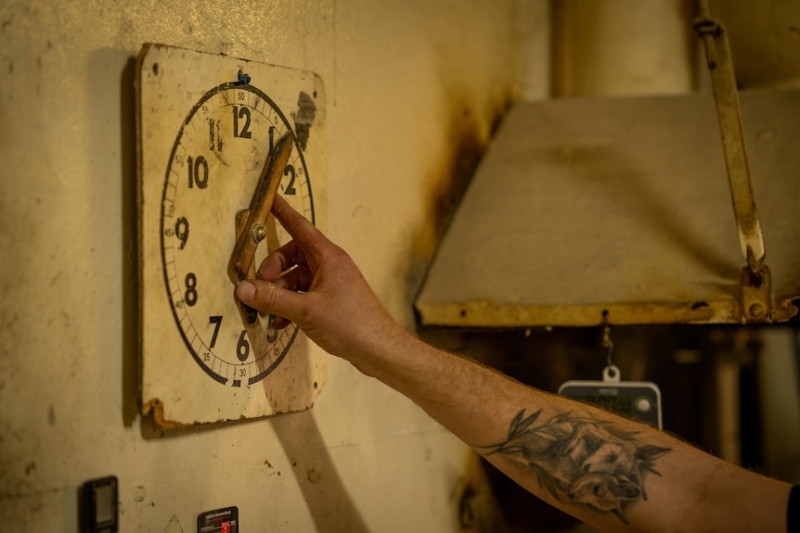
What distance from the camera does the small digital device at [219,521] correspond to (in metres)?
0.96

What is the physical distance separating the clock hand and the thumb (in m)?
0.04

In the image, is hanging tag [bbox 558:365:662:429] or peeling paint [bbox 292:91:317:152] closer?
peeling paint [bbox 292:91:317:152]

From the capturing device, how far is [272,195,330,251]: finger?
0.96 metres

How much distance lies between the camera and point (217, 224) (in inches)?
37.8

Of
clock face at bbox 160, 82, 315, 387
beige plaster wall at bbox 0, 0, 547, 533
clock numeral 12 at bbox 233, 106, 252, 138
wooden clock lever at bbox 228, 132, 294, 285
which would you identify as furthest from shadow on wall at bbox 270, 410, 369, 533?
clock numeral 12 at bbox 233, 106, 252, 138

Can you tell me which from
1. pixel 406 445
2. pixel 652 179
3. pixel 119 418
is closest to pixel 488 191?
pixel 652 179

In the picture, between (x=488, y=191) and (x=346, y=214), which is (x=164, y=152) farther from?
(x=488, y=191)

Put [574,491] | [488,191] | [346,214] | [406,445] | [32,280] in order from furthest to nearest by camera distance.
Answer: [488,191], [406,445], [346,214], [574,491], [32,280]

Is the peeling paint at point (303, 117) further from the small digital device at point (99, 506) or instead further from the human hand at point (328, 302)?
the small digital device at point (99, 506)

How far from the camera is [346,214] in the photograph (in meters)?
1.20

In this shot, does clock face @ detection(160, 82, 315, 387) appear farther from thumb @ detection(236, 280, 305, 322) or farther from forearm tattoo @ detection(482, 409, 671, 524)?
forearm tattoo @ detection(482, 409, 671, 524)

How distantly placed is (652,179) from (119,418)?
92cm

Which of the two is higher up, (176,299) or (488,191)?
(488,191)

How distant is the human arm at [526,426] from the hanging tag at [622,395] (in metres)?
0.27
